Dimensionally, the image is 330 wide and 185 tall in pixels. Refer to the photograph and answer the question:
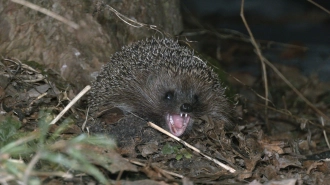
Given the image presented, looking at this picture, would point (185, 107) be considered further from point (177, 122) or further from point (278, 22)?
point (278, 22)

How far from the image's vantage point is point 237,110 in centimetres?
729

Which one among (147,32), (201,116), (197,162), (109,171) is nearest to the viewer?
(109,171)

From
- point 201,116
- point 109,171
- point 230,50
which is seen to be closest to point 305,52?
point 230,50

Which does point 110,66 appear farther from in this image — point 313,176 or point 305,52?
point 305,52

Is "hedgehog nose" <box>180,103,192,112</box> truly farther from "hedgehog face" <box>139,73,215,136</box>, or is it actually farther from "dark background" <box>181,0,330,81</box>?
"dark background" <box>181,0,330,81</box>

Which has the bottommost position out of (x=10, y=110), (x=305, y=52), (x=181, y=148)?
(x=10, y=110)

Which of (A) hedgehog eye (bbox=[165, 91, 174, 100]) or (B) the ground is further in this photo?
(A) hedgehog eye (bbox=[165, 91, 174, 100])

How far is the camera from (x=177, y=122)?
6.07 m

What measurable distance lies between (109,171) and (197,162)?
120 cm

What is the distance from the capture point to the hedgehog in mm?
6098

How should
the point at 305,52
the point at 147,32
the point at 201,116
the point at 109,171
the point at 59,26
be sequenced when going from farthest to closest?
1. the point at 305,52
2. the point at 147,32
3. the point at 59,26
4. the point at 201,116
5. the point at 109,171

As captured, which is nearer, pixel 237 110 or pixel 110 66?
pixel 110 66

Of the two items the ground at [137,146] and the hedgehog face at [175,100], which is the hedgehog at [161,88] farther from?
the ground at [137,146]

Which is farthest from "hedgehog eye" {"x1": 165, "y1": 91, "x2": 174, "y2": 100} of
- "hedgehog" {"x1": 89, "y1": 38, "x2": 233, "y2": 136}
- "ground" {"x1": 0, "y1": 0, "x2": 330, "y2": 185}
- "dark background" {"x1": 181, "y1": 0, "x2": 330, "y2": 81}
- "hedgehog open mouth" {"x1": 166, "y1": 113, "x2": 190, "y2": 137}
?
"dark background" {"x1": 181, "y1": 0, "x2": 330, "y2": 81}
